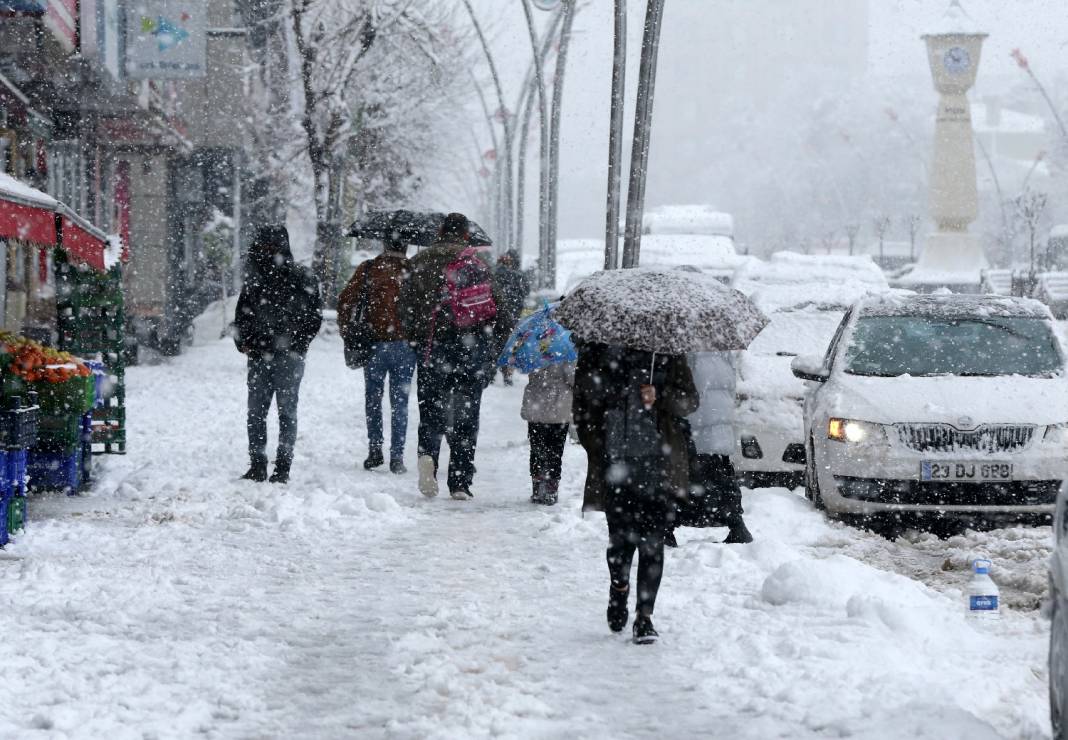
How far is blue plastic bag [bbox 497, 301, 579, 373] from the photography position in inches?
450

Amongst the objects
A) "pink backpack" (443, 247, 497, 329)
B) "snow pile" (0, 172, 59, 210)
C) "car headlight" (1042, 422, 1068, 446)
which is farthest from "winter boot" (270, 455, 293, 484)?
"car headlight" (1042, 422, 1068, 446)

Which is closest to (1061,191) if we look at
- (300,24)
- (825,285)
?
(300,24)

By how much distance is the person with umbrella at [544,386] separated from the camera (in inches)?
451

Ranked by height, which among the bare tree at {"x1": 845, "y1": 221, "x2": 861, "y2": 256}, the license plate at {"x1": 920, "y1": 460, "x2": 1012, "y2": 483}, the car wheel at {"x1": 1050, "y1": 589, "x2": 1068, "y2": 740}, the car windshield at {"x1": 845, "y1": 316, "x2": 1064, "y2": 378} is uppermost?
the car windshield at {"x1": 845, "y1": 316, "x2": 1064, "y2": 378}

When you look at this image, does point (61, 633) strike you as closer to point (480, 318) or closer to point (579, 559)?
point (579, 559)

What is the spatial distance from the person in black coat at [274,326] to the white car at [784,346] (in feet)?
10.9

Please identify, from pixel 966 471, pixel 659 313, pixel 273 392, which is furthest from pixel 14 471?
pixel 966 471

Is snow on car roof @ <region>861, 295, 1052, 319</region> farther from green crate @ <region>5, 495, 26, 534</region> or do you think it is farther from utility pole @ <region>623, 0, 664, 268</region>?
green crate @ <region>5, 495, 26, 534</region>

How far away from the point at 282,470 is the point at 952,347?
4.88m

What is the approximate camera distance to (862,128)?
124 meters

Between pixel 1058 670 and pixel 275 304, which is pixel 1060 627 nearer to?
pixel 1058 670

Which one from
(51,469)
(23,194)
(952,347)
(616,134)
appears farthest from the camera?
(616,134)

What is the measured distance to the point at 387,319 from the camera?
43.2 ft

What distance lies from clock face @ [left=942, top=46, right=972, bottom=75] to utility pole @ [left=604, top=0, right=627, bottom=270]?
61.8 metres
